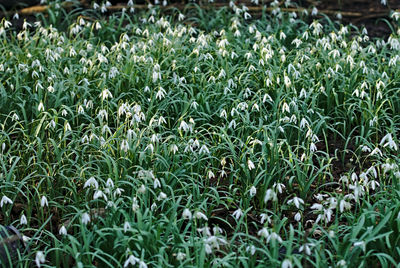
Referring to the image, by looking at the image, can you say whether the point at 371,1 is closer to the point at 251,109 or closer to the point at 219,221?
the point at 251,109

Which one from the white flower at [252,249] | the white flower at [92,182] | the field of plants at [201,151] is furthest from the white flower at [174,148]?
the white flower at [252,249]

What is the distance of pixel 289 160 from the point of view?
13.5 ft

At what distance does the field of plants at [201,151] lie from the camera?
10.6 ft

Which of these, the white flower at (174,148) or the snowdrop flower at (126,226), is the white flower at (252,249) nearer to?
the snowdrop flower at (126,226)

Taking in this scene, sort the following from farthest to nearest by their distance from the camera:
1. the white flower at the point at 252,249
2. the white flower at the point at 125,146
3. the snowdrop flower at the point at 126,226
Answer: the white flower at the point at 125,146, the snowdrop flower at the point at 126,226, the white flower at the point at 252,249

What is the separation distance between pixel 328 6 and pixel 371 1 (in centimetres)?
52

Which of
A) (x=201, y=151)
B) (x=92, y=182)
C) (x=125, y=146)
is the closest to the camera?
(x=92, y=182)

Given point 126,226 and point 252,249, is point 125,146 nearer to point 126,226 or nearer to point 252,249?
point 126,226

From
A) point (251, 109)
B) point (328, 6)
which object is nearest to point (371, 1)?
point (328, 6)

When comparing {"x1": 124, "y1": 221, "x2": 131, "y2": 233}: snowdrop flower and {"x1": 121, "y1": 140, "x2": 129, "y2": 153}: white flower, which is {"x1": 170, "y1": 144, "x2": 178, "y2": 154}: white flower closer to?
{"x1": 121, "y1": 140, "x2": 129, "y2": 153}: white flower

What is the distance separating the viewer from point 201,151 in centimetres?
386

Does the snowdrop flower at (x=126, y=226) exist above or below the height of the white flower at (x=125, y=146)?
below

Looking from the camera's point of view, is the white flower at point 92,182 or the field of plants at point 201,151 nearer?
the field of plants at point 201,151

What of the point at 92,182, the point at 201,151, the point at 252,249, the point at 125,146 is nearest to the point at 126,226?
the point at 92,182
